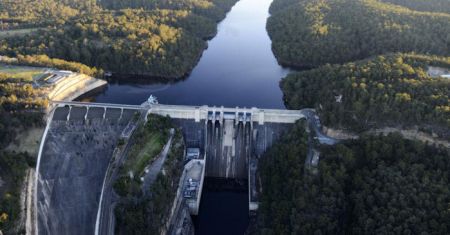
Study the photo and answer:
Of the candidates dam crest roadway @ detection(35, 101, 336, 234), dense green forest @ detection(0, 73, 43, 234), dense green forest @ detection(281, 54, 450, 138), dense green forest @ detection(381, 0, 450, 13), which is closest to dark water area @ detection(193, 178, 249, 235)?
dam crest roadway @ detection(35, 101, 336, 234)

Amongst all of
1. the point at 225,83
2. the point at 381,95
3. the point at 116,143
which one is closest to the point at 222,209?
the point at 116,143

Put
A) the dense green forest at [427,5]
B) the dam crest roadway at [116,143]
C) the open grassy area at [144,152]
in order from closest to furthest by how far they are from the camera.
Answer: the open grassy area at [144,152] → the dam crest roadway at [116,143] → the dense green forest at [427,5]

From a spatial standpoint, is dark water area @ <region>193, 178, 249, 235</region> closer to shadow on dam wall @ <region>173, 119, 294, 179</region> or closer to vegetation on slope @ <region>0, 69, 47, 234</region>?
shadow on dam wall @ <region>173, 119, 294, 179</region>

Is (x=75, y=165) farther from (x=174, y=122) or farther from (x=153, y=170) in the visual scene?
(x=174, y=122)

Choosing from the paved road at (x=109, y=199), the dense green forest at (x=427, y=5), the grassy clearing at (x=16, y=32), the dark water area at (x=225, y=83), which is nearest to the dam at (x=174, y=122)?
the paved road at (x=109, y=199)

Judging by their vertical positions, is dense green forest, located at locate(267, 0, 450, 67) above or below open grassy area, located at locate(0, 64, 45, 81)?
above

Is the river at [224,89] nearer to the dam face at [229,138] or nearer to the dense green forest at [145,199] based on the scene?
the dam face at [229,138]


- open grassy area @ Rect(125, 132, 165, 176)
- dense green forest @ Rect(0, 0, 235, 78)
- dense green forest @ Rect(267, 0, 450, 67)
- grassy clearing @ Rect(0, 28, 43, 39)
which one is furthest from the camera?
grassy clearing @ Rect(0, 28, 43, 39)
